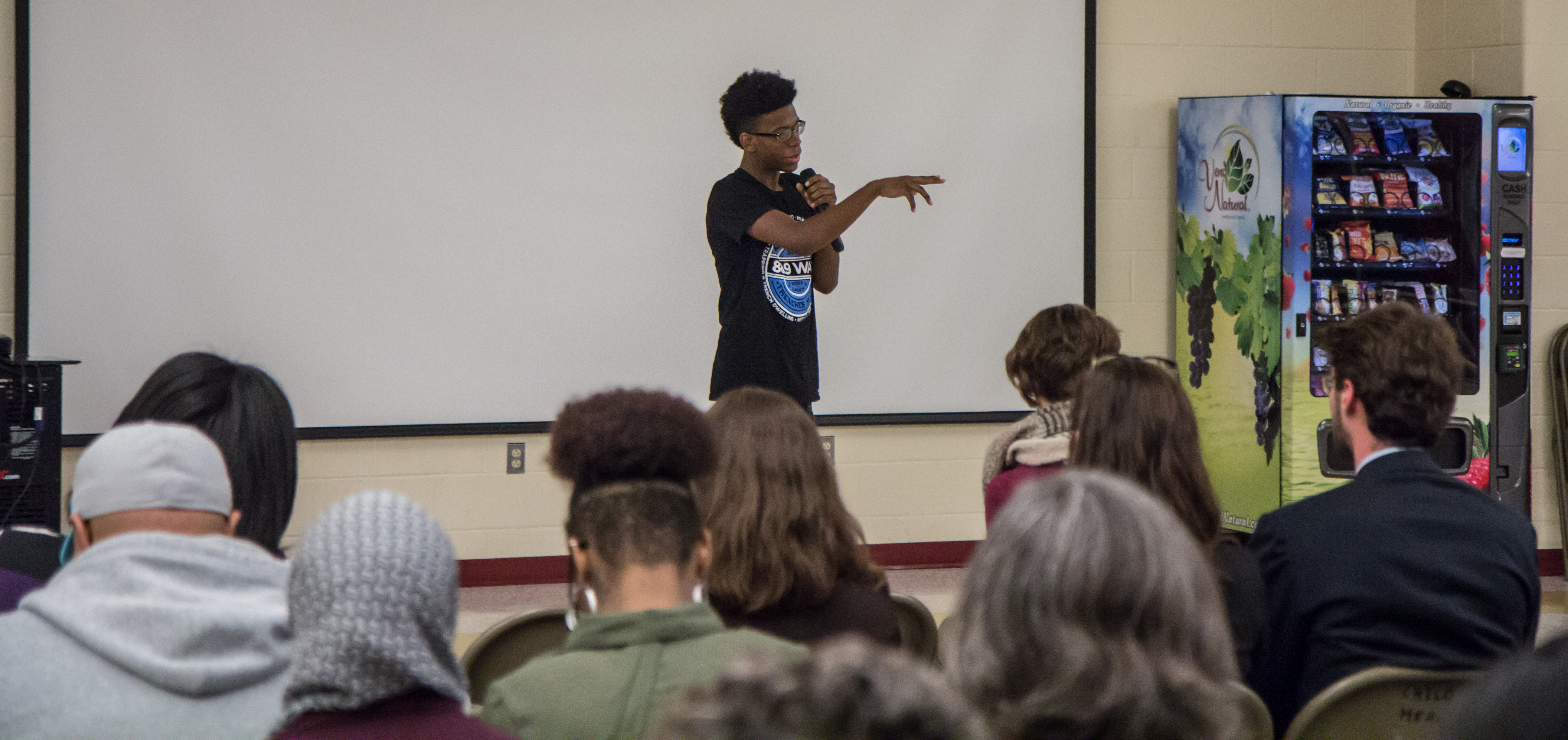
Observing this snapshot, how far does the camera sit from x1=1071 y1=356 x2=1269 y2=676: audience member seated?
2.04m

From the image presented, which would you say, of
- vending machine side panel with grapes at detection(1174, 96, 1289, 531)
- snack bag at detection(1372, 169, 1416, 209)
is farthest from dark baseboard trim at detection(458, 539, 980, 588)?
snack bag at detection(1372, 169, 1416, 209)

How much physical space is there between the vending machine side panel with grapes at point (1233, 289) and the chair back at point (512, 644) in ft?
11.9

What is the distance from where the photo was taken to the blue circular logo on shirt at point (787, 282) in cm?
366

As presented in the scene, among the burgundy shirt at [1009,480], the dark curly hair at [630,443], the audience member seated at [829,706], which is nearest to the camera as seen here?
the audience member seated at [829,706]

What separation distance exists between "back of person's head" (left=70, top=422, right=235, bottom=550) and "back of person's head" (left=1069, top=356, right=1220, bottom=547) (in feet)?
4.20

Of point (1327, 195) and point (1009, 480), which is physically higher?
point (1327, 195)

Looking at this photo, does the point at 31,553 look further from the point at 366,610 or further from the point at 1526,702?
the point at 1526,702

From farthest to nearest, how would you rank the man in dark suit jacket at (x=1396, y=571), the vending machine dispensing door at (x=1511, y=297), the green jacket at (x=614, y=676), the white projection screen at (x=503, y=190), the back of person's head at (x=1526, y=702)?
the vending machine dispensing door at (x=1511, y=297) < the white projection screen at (x=503, y=190) < the man in dark suit jacket at (x=1396, y=571) < the green jacket at (x=614, y=676) < the back of person's head at (x=1526, y=702)

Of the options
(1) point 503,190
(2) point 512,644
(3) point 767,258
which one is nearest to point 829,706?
(2) point 512,644

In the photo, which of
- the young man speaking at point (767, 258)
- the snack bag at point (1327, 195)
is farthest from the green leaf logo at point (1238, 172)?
the young man speaking at point (767, 258)

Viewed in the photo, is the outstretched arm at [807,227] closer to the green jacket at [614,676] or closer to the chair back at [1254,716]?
the chair back at [1254,716]

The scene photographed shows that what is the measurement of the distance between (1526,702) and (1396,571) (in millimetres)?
1339

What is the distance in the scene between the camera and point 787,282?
3.69 meters

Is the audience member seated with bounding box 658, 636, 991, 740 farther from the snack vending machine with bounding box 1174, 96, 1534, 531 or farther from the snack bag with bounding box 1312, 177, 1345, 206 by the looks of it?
the snack bag with bounding box 1312, 177, 1345, 206
